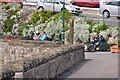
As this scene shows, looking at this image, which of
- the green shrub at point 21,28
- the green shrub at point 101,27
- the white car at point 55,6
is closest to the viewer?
the green shrub at point 101,27

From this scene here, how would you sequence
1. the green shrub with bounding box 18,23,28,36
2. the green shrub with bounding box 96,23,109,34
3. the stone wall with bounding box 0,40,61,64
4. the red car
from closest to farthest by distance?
the stone wall with bounding box 0,40,61,64 < the green shrub with bounding box 96,23,109,34 < the green shrub with bounding box 18,23,28,36 < the red car

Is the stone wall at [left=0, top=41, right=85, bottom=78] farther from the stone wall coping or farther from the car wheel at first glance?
the car wheel

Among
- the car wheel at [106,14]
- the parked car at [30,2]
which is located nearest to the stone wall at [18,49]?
the car wheel at [106,14]

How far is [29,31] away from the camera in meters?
33.5

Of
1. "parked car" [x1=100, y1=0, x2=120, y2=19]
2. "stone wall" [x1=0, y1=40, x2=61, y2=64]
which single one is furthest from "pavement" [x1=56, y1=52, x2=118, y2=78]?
"parked car" [x1=100, y1=0, x2=120, y2=19]

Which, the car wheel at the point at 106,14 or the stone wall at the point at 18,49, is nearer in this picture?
the stone wall at the point at 18,49

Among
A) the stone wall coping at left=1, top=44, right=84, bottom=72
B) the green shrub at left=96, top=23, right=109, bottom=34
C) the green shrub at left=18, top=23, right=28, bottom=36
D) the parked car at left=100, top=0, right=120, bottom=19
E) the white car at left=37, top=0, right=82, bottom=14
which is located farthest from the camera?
the white car at left=37, top=0, right=82, bottom=14

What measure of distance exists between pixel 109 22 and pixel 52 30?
548cm

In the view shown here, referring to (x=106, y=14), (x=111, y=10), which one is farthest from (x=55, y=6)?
(x=111, y=10)

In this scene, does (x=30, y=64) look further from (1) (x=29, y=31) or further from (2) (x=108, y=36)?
(1) (x=29, y=31)

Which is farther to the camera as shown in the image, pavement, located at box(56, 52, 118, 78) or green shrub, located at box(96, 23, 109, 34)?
green shrub, located at box(96, 23, 109, 34)

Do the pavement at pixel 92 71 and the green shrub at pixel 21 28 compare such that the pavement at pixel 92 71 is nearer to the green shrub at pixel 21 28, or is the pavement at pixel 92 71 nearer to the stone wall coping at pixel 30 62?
the stone wall coping at pixel 30 62

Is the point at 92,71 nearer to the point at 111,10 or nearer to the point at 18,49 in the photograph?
the point at 18,49

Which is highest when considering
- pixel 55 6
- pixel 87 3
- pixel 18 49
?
pixel 87 3
